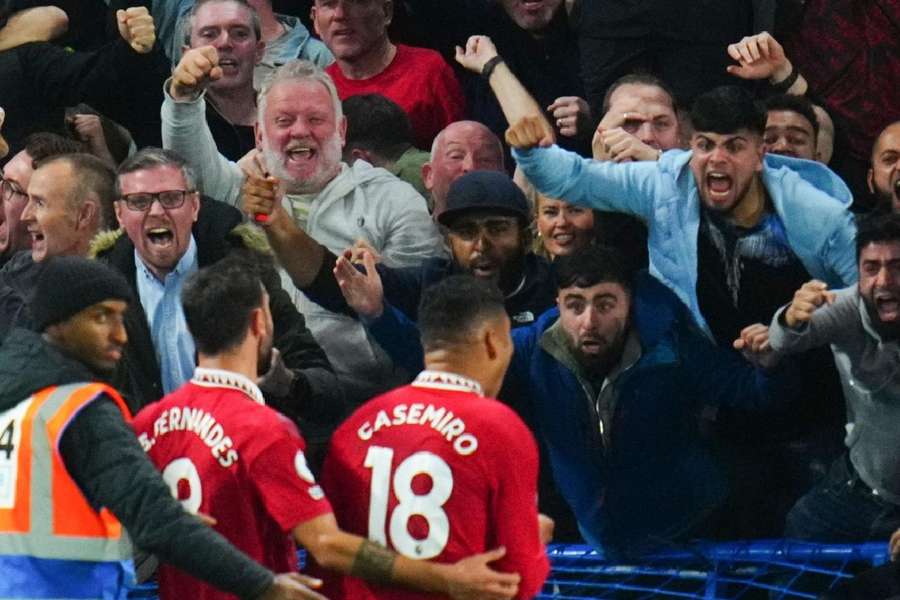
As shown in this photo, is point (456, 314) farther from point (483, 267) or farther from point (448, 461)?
point (483, 267)

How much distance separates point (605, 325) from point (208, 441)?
1.91 meters

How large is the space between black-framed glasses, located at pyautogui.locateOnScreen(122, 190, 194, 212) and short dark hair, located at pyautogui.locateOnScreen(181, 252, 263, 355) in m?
1.87

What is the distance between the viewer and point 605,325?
23.9 feet

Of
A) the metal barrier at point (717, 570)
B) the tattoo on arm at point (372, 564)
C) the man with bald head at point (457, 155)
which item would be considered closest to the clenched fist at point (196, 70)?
the man with bald head at point (457, 155)

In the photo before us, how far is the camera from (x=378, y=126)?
8938mm

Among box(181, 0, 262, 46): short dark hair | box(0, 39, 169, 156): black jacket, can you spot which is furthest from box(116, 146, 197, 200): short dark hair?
box(181, 0, 262, 46): short dark hair

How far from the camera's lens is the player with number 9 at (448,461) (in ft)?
18.8

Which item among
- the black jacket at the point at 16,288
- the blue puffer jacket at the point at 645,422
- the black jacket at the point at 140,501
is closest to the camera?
the black jacket at the point at 140,501

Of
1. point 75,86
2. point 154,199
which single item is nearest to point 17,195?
point 75,86

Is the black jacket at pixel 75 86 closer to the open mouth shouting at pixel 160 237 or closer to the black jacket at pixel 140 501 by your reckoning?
the open mouth shouting at pixel 160 237

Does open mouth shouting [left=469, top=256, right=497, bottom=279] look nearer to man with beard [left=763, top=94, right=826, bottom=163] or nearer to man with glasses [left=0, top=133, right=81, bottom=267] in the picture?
man with beard [left=763, top=94, right=826, bottom=163]

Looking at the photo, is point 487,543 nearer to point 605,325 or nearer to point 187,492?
point 187,492

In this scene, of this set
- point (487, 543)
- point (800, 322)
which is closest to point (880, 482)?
point (800, 322)

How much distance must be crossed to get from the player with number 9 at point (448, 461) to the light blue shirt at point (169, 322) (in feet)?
5.85
